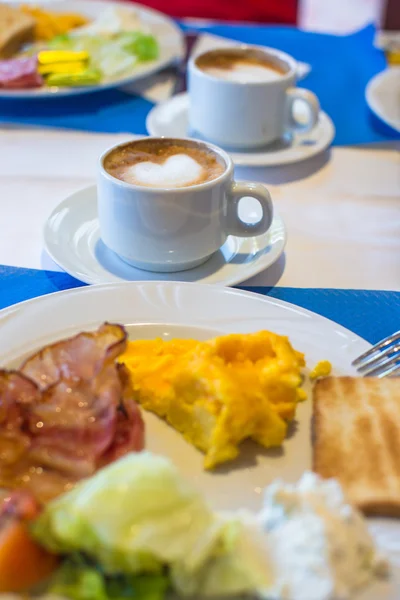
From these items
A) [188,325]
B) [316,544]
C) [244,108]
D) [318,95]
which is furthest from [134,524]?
[318,95]

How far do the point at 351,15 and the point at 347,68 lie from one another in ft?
14.1

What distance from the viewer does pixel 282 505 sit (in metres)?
0.72

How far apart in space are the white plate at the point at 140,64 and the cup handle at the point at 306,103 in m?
0.55

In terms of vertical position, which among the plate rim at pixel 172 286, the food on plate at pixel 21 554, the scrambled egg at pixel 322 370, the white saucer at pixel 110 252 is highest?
the food on plate at pixel 21 554

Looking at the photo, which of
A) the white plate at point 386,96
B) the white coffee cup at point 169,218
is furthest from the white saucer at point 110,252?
the white plate at point 386,96

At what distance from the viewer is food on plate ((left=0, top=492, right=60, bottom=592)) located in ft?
2.20

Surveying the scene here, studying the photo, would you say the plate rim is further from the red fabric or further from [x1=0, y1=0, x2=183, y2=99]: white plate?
the red fabric

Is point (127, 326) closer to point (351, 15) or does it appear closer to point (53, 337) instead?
point (53, 337)

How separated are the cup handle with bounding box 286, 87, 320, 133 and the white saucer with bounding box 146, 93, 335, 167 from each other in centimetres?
4

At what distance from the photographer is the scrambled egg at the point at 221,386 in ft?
Answer: 2.90

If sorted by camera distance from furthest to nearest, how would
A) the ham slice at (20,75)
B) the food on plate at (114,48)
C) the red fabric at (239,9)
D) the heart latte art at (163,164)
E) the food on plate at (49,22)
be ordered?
the red fabric at (239,9) → the food on plate at (49,22) → the food on plate at (114,48) → the ham slice at (20,75) → the heart latte art at (163,164)

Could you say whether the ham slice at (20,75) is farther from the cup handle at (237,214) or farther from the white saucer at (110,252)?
the cup handle at (237,214)

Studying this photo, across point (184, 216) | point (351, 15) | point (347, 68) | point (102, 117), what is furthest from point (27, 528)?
point (351, 15)

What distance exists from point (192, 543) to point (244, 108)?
4.14 ft
